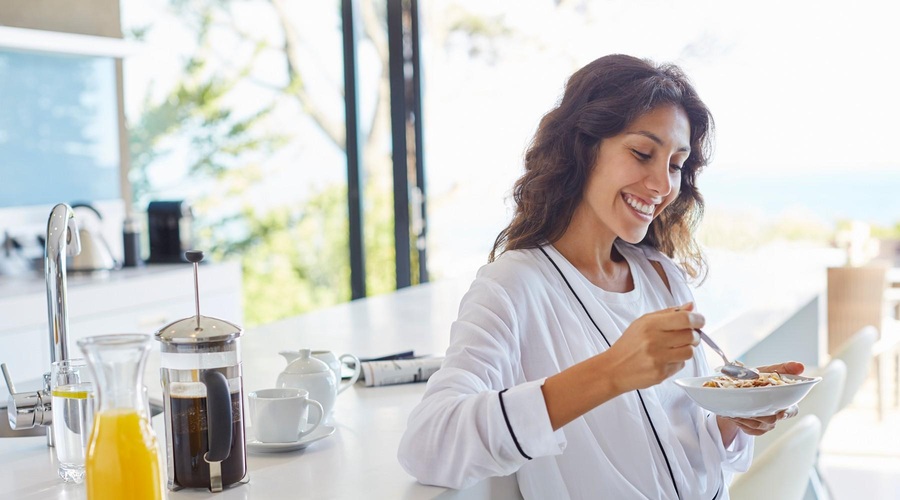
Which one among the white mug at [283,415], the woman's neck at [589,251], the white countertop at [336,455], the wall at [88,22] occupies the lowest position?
the white countertop at [336,455]

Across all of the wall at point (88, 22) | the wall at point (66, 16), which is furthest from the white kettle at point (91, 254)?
the wall at point (66, 16)

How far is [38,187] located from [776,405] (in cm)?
331

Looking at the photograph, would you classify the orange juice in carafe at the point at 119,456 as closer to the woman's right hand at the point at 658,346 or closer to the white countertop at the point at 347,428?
the white countertop at the point at 347,428

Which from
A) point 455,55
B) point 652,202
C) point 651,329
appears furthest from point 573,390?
point 455,55

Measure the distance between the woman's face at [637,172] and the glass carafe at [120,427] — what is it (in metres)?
0.80

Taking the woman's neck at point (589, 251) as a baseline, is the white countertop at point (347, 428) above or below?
below

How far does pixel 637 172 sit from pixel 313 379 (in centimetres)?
60

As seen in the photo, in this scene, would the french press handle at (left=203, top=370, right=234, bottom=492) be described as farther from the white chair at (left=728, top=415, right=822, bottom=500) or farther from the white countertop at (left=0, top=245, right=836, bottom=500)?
the white chair at (left=728, top=415, right=822, bottom=500)

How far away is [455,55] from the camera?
7266 mm

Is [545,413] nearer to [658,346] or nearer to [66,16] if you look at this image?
[658,346]

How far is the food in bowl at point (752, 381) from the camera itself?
4.34 feet

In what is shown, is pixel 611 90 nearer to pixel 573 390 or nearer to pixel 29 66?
pixel 573 390

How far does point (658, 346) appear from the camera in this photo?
3.55 feet

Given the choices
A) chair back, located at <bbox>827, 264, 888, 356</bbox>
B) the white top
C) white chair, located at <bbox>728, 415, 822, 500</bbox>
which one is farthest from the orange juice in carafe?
chair back, located at <bbox>827, 264, 888, 356</bbox>
